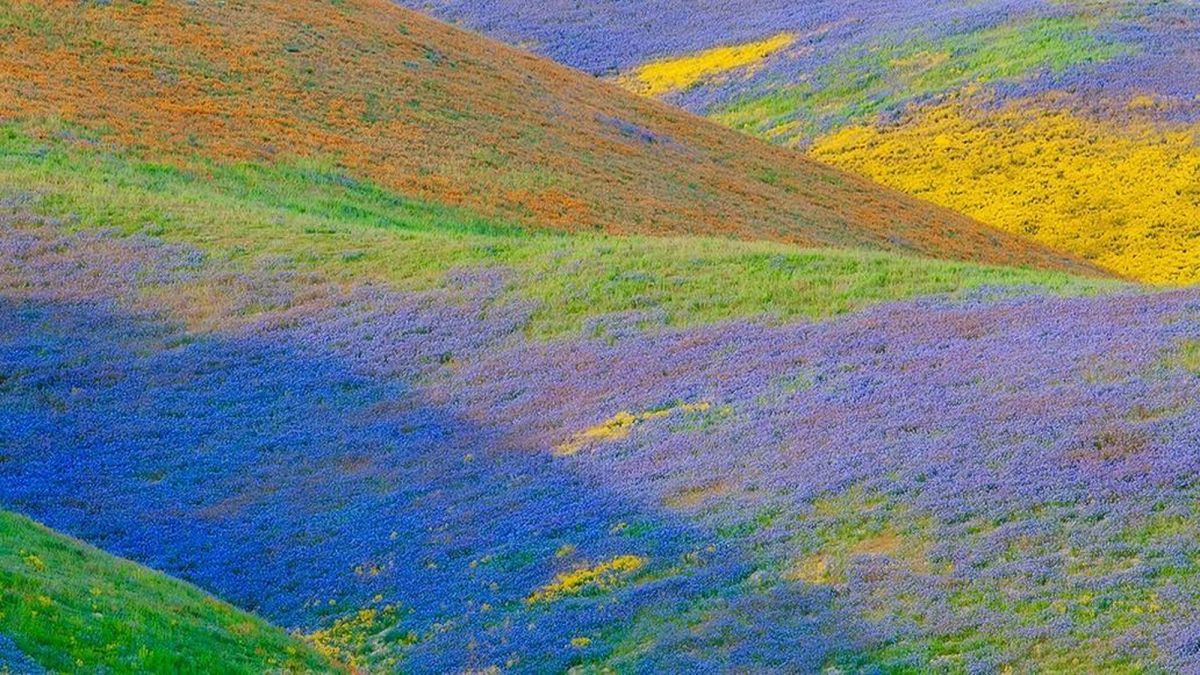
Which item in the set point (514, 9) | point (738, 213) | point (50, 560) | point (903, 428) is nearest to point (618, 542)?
point (903, 428)

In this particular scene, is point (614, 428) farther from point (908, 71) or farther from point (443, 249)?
point (908, 71)

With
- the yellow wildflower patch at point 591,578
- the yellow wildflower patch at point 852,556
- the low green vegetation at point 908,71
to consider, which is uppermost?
the low green vegetation at point 908,71

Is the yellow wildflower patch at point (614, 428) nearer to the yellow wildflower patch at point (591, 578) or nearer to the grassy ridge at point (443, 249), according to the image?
the yellow wildflower patch at point (591, 578)

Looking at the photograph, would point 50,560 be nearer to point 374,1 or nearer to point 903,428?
point 903,428

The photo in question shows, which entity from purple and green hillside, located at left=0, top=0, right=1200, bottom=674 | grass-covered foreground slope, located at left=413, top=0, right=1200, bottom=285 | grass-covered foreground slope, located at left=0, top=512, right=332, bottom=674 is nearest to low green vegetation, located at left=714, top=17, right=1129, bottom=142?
grass-covered foreground slope, located at left=413, top=0, right=1200, bottom=285

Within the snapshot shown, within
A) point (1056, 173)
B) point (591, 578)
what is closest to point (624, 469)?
point (591, 578)

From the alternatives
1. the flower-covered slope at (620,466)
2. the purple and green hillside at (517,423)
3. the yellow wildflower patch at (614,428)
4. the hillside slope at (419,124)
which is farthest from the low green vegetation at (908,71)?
the yellow wildflower patch at (614,428)

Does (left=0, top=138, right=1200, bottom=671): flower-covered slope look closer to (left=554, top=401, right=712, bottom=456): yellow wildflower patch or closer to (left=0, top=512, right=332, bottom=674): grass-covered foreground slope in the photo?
(left=554, top=401, right=712, bottom=456): yellow wildflower patch
